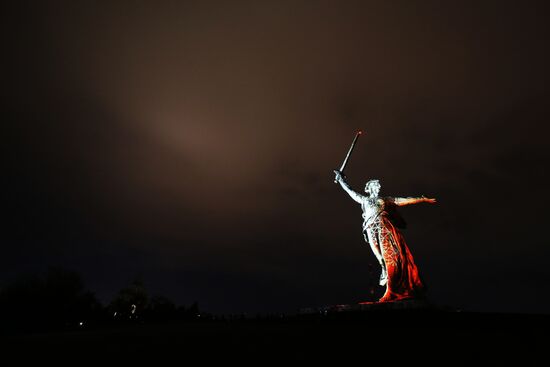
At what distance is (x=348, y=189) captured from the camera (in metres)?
19.3

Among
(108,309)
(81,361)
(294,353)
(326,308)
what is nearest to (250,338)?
(294,353)

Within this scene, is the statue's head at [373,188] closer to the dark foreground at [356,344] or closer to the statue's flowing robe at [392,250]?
the statue's flowing robe at [392,250]

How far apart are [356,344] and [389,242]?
9.04 meters

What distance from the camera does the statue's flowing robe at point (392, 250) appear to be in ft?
52.9

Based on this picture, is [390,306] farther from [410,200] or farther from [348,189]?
[348,189]

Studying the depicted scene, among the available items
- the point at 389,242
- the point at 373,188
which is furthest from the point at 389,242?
the point at 373,188

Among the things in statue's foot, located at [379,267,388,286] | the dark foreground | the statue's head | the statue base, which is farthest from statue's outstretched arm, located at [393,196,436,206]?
the dark foreground

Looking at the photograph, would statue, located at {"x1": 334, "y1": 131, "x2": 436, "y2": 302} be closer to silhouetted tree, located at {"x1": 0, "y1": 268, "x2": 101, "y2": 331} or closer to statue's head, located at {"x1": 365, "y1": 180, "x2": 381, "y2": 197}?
statue's head, located at {"x1": 365, "y1": 180, "x2": 381, "y2": 197}

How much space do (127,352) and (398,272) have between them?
1188 centimetres

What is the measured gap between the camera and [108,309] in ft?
147

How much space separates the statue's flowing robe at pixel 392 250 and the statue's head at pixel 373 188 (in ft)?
1.92

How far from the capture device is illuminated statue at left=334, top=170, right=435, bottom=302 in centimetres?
1619

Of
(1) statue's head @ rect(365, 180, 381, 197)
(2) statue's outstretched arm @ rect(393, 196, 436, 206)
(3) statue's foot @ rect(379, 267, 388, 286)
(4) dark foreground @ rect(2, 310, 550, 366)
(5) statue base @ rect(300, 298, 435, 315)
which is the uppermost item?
(1) statue's head @ rect(365, 180, 381, 197)

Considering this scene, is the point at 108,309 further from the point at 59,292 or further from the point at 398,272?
the point at 398,272
